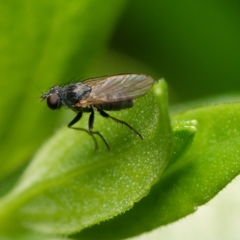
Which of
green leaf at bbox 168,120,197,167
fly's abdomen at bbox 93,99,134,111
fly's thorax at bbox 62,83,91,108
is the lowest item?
fly's thorax at bbox 62,83,91,108

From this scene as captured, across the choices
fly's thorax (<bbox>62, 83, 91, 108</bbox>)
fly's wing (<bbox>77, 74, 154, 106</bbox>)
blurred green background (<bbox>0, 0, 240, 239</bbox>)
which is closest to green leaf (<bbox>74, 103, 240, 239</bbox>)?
fly's wing (<bbox>77, 74, 154, 106</bbox>)

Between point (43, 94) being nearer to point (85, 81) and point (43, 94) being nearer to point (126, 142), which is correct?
point (85, 81)

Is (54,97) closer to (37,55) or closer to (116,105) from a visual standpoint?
(37,55)

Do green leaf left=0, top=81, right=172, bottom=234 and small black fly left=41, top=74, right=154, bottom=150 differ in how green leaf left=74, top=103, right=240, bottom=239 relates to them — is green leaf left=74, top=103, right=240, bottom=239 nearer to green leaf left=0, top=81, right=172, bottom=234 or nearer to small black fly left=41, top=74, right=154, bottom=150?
green leaf left=0, top=81, right=172, bottom=234

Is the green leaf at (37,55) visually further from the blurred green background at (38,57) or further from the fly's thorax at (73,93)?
the fly's thorax at (73,93)

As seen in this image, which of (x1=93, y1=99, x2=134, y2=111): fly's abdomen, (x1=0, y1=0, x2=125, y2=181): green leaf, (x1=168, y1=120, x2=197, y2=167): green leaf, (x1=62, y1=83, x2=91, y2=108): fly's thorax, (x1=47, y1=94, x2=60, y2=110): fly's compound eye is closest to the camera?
(x1=168, y1=120, x2=197, y2=167): green leaf

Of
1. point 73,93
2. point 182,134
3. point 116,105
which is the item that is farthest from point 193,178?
point 73,93
